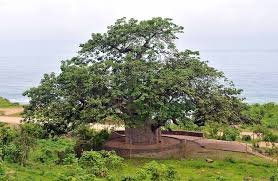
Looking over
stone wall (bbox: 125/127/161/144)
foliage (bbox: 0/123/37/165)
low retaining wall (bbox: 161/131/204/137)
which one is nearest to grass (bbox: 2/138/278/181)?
foliage (bbox: 0/123/37/165)

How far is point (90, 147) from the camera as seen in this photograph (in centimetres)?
2078

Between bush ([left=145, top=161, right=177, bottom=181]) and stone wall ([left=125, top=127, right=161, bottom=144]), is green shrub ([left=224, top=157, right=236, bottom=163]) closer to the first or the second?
stone wall ([left=125, top=127, right=161, bottom=144])

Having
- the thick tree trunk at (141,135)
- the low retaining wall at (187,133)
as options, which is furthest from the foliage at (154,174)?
the low retaining wall at (187,133)

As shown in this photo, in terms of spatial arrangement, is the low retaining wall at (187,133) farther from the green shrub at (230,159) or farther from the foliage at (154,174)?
the foliage at (154,174)

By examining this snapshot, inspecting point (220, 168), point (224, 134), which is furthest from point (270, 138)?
point (220, 168)

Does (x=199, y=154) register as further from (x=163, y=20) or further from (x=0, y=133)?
(x=0, y=133)

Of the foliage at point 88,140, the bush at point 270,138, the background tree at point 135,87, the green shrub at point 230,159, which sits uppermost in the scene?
the background tree at point 135,87

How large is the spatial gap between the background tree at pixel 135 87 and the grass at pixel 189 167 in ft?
4.76

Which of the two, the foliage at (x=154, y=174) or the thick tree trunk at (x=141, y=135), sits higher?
the thick tree trunk at (x=141, y=135)

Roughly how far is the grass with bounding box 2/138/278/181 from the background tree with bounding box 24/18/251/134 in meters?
1.45

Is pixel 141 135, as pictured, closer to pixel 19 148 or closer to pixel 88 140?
pixel 88 140

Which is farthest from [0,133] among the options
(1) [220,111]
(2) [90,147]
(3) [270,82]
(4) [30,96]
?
(3) [270,82]

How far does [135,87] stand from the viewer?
1930 cm

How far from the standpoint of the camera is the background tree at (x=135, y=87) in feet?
63.5
